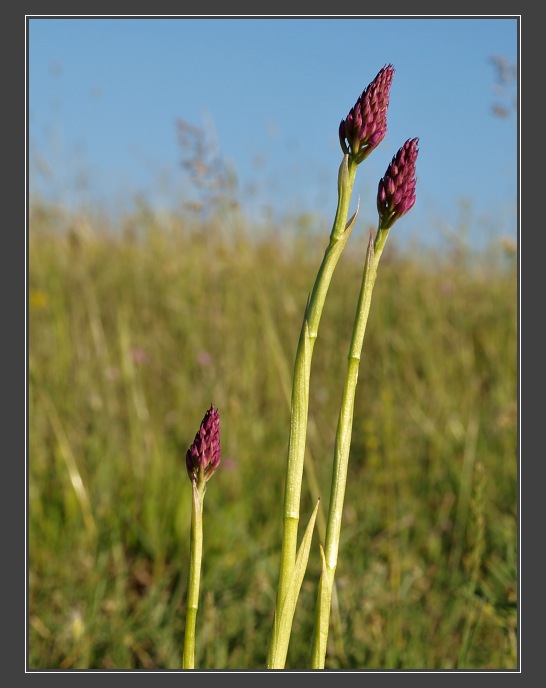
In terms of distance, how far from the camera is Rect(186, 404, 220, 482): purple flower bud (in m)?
0.55

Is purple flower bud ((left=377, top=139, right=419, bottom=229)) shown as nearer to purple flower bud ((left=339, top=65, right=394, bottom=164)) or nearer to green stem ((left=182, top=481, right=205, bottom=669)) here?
purple flower bud ((left=339, top=65, right=394, bottom=164))

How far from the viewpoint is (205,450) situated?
554 millimetres

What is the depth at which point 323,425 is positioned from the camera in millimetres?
2357

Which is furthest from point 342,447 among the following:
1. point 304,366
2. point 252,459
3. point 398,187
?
point 252,459

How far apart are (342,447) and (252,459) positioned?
1657 mm

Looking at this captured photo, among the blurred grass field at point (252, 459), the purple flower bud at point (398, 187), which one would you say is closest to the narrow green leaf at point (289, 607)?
the purple flower bud at point (398, 187)

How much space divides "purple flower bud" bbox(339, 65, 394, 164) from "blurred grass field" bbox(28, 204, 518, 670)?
68cm

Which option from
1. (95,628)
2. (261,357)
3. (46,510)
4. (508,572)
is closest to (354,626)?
(508,572)

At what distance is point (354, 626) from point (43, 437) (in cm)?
115

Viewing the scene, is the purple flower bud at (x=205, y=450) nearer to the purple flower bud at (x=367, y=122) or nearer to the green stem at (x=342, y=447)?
the green stem at (x=342, y=447)

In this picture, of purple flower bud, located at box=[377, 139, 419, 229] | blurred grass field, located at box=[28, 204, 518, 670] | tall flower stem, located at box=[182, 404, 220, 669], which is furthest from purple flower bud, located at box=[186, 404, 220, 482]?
blurred grass field, located at box=[28, 204, 518, 670]

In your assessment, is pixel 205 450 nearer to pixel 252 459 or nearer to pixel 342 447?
pixel 342 447

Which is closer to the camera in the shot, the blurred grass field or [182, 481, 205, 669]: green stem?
[182, 481, 205, 669]: green stem

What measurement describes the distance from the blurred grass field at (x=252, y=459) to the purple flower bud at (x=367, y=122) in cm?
68
